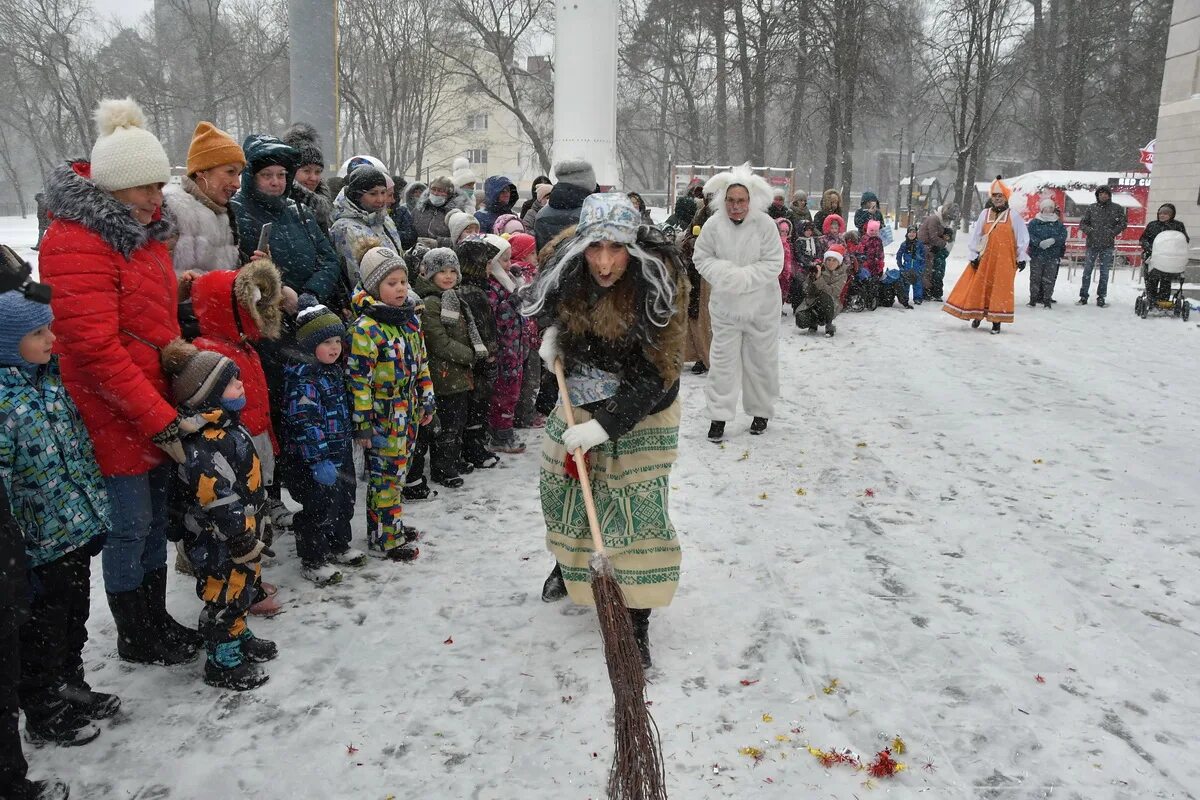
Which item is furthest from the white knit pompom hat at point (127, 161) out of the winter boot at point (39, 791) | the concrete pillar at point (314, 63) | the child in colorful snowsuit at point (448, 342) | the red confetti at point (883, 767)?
the concrete pillar at point (314, 63)

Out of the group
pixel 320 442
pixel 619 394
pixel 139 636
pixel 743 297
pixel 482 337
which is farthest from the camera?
pixel 743 297

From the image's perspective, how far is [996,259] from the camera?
1182 centimetres

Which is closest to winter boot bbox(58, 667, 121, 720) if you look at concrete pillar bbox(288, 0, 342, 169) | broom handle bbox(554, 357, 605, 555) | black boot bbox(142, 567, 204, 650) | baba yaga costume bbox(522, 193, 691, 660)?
black boot bbox(142, 567, 204, 650)

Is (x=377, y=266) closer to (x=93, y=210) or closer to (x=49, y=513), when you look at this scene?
(x=93, y=210)

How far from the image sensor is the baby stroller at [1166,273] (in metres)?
13.2

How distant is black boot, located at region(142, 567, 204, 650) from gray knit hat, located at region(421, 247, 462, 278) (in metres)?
2.60

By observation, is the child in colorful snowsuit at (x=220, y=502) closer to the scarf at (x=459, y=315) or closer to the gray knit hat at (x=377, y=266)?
the gray knit hat at (x=377, y=266)

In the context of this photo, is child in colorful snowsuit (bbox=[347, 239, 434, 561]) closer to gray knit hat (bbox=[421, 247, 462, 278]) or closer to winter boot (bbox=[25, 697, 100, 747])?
gray knit hat (bbox=[421, 247, 462, 278])

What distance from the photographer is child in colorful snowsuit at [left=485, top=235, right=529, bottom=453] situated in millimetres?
6406

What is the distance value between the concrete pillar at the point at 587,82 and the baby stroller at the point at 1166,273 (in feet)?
29.0

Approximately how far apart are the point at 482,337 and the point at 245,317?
7.45 ft

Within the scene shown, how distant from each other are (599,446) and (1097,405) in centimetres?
632

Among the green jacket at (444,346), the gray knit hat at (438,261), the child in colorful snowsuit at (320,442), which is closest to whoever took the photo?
the child in colorful snowsuit at (320,442)

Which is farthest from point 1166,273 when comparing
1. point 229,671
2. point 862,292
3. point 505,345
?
point 229,671
